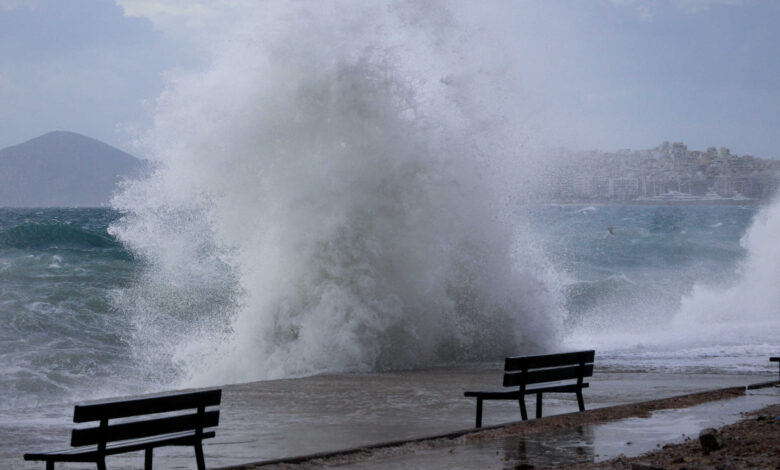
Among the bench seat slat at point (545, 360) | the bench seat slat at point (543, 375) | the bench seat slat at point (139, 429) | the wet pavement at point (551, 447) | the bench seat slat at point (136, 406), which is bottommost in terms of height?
the wet pavement at point (551, 447)

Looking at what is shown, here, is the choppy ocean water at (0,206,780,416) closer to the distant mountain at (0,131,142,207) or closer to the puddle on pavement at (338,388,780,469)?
the puddle on pavement at (338,388,780,469)

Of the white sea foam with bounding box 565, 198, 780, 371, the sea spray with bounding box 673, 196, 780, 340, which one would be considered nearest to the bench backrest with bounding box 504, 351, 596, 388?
the white sea foam with bounding box 565, 198, 780, 371

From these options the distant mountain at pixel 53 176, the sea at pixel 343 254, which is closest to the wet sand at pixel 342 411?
the sea at pixel 343 254

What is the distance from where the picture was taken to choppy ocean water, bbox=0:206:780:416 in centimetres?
1444

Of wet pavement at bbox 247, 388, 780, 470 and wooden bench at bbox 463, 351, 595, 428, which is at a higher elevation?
wooden bench at bbox 463, 351, 595, 428

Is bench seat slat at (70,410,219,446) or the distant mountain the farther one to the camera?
the distant mountain

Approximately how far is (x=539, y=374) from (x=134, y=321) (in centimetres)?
1303

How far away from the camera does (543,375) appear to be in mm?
8656

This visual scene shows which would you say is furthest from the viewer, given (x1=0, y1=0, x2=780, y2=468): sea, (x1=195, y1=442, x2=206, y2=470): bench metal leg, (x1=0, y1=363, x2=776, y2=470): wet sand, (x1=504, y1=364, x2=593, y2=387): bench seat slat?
(x1=0, y1=0, x2=780, y2=468): sea

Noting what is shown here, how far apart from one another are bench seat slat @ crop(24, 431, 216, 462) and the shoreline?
322mm

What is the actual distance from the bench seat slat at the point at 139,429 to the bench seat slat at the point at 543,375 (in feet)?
9.71

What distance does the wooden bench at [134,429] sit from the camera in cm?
571

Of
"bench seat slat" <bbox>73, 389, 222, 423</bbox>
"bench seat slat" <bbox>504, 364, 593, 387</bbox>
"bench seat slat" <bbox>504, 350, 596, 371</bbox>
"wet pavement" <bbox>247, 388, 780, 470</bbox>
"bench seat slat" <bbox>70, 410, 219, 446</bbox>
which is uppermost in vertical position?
"bench seat slat" <bbox>504, 350, 596, 371</bbox>

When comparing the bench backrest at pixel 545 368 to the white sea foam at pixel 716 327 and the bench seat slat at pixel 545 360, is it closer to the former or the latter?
the bench seat slat at pixel 545 360
